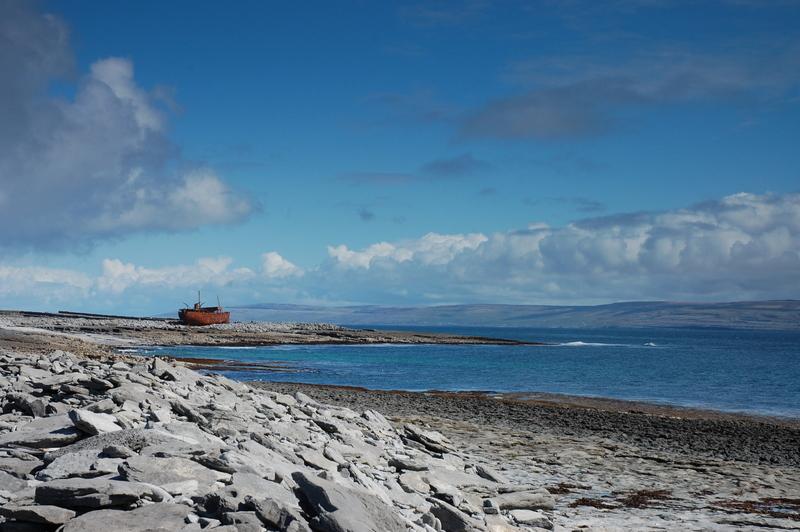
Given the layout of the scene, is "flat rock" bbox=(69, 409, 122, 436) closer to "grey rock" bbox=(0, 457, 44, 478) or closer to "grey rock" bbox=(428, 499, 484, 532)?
"grey rock" bbox=(0, 457, 44, 478)

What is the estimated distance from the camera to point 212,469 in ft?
27.8

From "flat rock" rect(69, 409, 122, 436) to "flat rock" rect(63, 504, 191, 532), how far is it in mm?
2929

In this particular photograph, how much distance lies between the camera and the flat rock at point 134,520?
6678 mm

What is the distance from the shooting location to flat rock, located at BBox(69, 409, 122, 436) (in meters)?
9.65

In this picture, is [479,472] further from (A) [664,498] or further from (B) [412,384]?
(B) [412,384]

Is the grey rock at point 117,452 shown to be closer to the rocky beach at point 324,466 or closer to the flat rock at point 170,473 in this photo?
the rocky beach at point 324,466

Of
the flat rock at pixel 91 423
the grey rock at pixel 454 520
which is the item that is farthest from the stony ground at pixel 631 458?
the flat rock at pixel 91 423

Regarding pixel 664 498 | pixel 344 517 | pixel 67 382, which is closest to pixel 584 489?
pixel 664 498

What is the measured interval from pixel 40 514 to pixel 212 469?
2.04m

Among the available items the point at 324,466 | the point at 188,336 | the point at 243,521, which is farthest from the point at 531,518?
the point at 188,336

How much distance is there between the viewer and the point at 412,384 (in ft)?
133

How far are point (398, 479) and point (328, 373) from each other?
36.3 metres

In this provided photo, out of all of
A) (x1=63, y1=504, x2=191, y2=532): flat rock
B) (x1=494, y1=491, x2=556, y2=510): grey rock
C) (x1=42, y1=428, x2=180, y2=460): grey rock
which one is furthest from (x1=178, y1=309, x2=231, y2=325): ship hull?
(x1=63, y1=504, x2=191, y2=532): flat rock

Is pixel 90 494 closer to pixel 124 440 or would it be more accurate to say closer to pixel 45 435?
pixel 124 440
